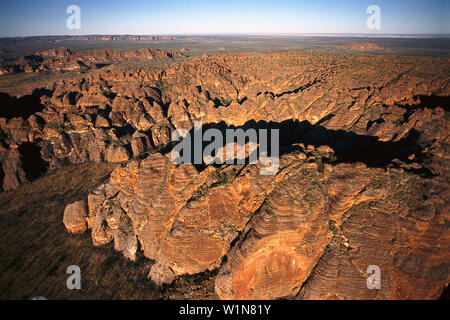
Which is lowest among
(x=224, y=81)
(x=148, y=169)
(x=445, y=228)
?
(x=445, y=228)

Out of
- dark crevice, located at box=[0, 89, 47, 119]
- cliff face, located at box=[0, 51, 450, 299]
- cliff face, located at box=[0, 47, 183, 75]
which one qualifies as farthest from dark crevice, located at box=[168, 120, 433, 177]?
cliff face, located at box=[0, 47, 183, 75]

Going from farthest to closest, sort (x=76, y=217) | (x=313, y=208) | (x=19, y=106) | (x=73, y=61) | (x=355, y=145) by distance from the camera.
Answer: (x=73, y=61) → (x=19, y=106) → (x=355, y=145) → (x=76, y=217) → (x=313, y=208)

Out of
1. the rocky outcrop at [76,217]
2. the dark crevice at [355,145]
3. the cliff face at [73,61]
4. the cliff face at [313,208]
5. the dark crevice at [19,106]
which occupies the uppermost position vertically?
the cliff face at [73,61]

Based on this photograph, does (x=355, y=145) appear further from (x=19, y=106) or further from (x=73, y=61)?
(x=73, y=61)

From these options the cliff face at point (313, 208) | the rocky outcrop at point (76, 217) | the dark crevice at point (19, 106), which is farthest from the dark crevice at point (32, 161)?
the rocky outcrop at point (76, 217)

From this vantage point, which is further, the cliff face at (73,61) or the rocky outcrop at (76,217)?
the cliff face at (73,61)

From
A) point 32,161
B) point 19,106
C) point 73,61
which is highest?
point 73,61

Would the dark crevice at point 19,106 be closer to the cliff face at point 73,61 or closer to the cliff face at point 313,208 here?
the cliff face at point 313,208

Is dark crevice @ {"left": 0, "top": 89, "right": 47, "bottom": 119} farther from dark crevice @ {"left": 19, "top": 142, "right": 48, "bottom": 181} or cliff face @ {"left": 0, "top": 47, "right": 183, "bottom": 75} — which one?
cliff face @ {"left": 0, "top": 47, "right": 183, "bottom": 75}

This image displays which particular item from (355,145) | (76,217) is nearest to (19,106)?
(76,217)
